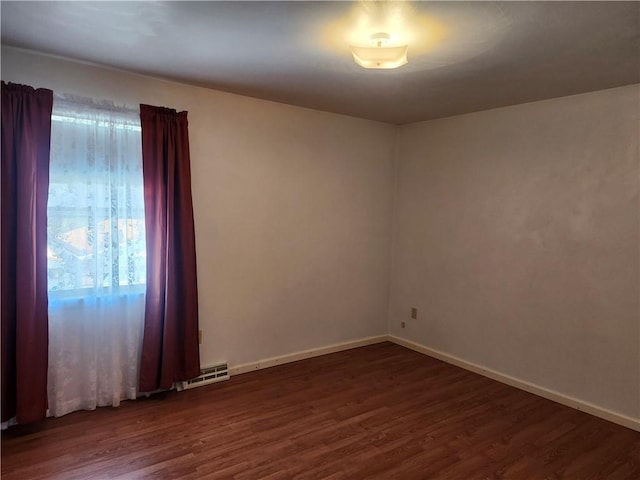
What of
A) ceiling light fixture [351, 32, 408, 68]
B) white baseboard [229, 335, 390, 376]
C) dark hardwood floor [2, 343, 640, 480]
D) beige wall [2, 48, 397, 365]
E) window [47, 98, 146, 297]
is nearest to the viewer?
ceiling light fixture [351, 32, 408, 68]

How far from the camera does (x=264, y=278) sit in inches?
152

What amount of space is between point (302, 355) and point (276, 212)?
4.79 feet

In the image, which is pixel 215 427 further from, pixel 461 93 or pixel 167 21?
pixel 461 93

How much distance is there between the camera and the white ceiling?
1.95m

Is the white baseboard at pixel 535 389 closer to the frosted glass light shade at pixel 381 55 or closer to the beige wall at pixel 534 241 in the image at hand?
the beige wall at pixel 534 241

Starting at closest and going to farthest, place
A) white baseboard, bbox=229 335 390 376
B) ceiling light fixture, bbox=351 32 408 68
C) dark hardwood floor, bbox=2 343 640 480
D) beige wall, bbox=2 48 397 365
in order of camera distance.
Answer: ceiling light fixture, bbox=351 32 408 68
dark hardwood floor, bbox=2 343 640 480
beige wall, bbox=2 48 397 365
white baseboard, bbox=229 335 390 376

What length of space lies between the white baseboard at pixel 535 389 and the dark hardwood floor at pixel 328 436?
0.08m

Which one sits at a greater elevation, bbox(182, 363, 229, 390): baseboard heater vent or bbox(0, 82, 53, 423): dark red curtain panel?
bbox(0, 82, 53, 423): dark red curtain panel

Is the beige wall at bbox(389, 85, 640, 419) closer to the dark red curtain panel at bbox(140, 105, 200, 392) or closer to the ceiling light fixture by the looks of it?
the ceiling light fixture

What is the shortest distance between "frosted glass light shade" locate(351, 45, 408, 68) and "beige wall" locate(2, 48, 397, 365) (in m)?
1.66

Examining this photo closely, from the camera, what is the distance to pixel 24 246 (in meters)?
2.59

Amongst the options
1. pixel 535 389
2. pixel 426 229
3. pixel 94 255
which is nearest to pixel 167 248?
pixel 94 255

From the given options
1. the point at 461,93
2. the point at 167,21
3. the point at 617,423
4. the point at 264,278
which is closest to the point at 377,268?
the point at 264,278

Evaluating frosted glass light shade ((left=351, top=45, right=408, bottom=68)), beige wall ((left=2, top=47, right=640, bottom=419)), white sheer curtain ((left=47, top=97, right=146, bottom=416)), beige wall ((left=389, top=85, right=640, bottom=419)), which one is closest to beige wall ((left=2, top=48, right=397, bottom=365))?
beige wall ((left=2, top=47, right=640, bottom=419))
